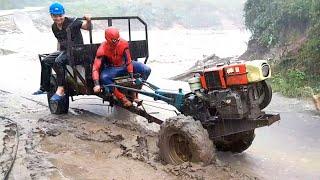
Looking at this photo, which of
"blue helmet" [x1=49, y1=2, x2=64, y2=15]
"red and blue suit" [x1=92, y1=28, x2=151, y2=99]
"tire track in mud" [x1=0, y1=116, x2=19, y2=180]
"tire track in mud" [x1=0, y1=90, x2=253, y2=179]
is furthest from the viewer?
"blue helmet" [x1=49, y1=2, x2=64, y2=15]

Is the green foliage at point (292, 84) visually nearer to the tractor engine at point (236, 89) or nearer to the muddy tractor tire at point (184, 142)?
the tractor engine at point (236, 89)

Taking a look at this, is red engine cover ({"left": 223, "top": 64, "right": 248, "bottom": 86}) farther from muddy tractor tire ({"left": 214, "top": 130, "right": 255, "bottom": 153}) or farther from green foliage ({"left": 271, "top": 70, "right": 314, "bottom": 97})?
green foliage ({"left": 271, "top": 70, "right": 314, "bottom": 97})

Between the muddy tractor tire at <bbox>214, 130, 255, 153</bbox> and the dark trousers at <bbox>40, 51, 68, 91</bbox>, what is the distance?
326 centimetres

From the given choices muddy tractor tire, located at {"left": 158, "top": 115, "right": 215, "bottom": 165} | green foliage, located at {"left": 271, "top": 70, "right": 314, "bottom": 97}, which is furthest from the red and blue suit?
green foliage, located at {"left": 271, "top": 70, "right": 314, "bottom": 97}

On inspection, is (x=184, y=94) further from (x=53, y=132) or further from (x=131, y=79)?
(x=53, y=132)

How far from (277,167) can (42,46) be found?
23270 millimetres

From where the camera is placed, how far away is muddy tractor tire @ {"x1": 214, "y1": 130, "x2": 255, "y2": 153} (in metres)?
6.44

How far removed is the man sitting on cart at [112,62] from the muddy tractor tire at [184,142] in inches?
62.9

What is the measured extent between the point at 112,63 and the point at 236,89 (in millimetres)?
2999

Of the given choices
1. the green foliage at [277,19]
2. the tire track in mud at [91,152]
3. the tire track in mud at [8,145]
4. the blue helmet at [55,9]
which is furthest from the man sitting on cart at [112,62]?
the green foliage at [277,19]

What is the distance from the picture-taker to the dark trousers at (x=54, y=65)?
8.38 metres

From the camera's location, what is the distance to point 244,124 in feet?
18.9

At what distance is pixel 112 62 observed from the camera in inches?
316

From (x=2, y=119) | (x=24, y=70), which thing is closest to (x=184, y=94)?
(x=2, y=119)
